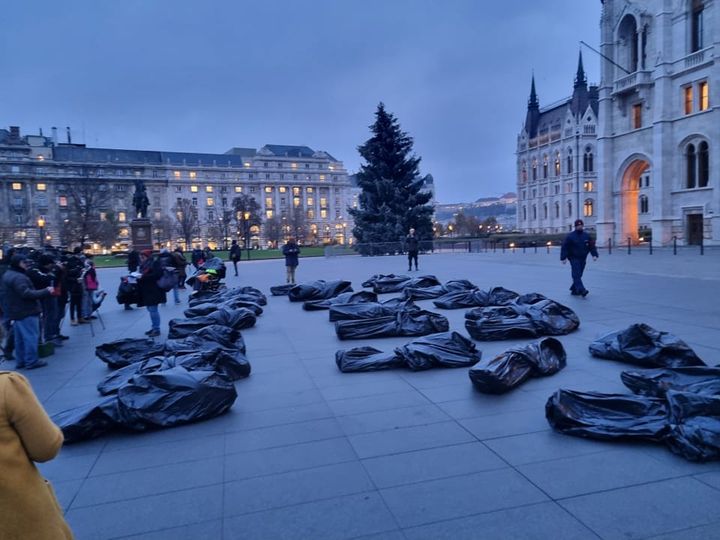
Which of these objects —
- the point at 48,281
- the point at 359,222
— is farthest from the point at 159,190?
the point at 48,281

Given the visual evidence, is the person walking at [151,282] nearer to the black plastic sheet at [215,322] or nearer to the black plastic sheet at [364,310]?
the black plastic sheet at [215,322]

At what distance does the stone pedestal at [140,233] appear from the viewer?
109 ft

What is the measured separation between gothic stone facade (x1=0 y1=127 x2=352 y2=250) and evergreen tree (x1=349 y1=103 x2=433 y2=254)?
51.8 metres

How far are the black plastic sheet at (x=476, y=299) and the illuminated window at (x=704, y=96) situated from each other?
100 ft

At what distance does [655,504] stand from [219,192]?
12128 centimetres

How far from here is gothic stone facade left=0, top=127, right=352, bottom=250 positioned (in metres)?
95.2

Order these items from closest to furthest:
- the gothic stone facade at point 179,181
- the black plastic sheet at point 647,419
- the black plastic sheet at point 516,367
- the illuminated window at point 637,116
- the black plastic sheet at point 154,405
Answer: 1. the black plastic sheet at point 647,419
2. the black plastic sheet at point 154,405
3. the black plastic sheet at point 516,367
4. the illuminated window at point 637,116
5. the gothic stone facade at point 179,181

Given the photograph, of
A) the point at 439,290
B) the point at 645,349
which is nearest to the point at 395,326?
the point at 645,349

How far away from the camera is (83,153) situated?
353 feet

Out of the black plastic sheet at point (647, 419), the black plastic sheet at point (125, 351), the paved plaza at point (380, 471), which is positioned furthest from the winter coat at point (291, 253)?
the black plastic sheet at point (647, 419)

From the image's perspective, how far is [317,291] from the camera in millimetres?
14094

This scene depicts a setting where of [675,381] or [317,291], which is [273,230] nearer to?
[317,291]

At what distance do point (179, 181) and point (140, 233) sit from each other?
86.4 metres

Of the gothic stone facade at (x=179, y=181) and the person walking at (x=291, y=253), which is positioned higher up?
the gothic stone facade at (x=179, y=181)
